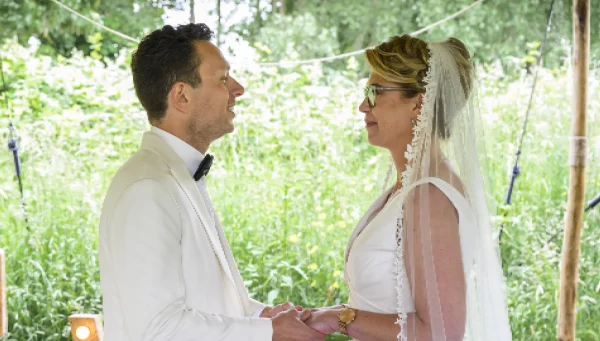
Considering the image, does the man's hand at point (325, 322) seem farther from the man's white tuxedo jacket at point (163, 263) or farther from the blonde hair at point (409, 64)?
the blonde hair at point (409, 64)

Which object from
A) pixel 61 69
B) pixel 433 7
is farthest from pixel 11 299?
pixel 433 7

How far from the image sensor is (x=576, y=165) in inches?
160

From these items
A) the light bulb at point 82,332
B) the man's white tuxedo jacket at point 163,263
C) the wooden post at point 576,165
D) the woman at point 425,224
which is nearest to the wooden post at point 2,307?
the light bulb at point 82,332

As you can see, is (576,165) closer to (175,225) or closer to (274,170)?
(274,170)

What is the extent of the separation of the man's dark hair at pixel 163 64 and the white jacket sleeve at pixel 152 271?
0.35 m

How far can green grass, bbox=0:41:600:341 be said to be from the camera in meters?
4.95

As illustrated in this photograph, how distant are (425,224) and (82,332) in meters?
1.76

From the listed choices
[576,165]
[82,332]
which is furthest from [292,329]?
[576,165]

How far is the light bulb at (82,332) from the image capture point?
3326 millimetres

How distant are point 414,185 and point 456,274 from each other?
0.29 m

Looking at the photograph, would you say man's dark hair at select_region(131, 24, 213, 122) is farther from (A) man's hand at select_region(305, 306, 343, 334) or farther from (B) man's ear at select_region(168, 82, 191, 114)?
(A) man's hand at select_region(305, 306, 343, 334)

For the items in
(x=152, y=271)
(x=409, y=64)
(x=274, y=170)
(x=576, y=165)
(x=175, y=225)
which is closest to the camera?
(x=152, y=271)

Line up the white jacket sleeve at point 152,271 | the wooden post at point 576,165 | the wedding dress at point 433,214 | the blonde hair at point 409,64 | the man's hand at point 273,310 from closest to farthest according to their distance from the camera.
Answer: the white jacket sleeve at point 152,271 < the wedding dress at point 433,214 < the blonde hair at point 409,64 < the man's hand at point 273,310 < the wooden post at point 576,165

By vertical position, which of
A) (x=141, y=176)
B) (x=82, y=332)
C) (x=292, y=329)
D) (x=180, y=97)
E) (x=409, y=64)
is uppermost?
A: (x=409, y=64)
